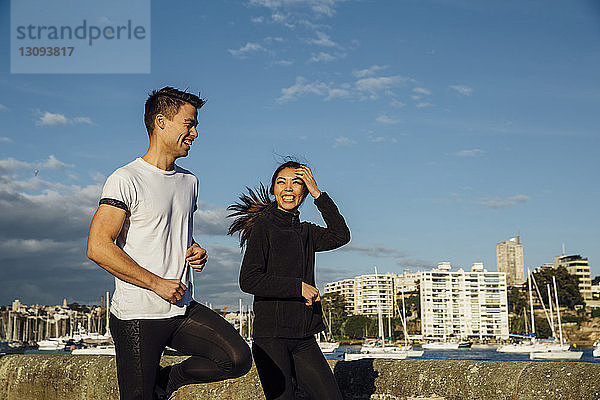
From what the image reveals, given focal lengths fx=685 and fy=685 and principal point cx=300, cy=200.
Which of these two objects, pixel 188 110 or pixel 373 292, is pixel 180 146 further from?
pixel 373 292

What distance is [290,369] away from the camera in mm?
4316

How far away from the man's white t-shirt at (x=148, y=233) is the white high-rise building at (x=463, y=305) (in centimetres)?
15931

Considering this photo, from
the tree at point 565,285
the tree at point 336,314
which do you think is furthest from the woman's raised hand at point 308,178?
the tree at point 565,285

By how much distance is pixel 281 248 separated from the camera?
4492mm

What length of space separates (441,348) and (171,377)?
146636 millimetres

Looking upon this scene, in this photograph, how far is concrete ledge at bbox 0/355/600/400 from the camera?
471 centimetres

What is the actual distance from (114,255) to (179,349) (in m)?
0.78

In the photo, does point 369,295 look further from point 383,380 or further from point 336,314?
point 383,380

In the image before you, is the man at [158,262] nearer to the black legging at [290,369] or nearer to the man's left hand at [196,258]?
the man's left hand at [196,258]

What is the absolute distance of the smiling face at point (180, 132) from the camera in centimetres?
389

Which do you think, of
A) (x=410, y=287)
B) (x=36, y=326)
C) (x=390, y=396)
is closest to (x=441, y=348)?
(x=410, y=287)

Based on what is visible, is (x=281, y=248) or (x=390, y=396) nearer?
(x=281, y=248)

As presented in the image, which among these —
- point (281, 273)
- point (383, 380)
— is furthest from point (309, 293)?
point (383, 380)

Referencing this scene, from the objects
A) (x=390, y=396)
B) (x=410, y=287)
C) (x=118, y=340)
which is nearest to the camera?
(x=118, y=340)
